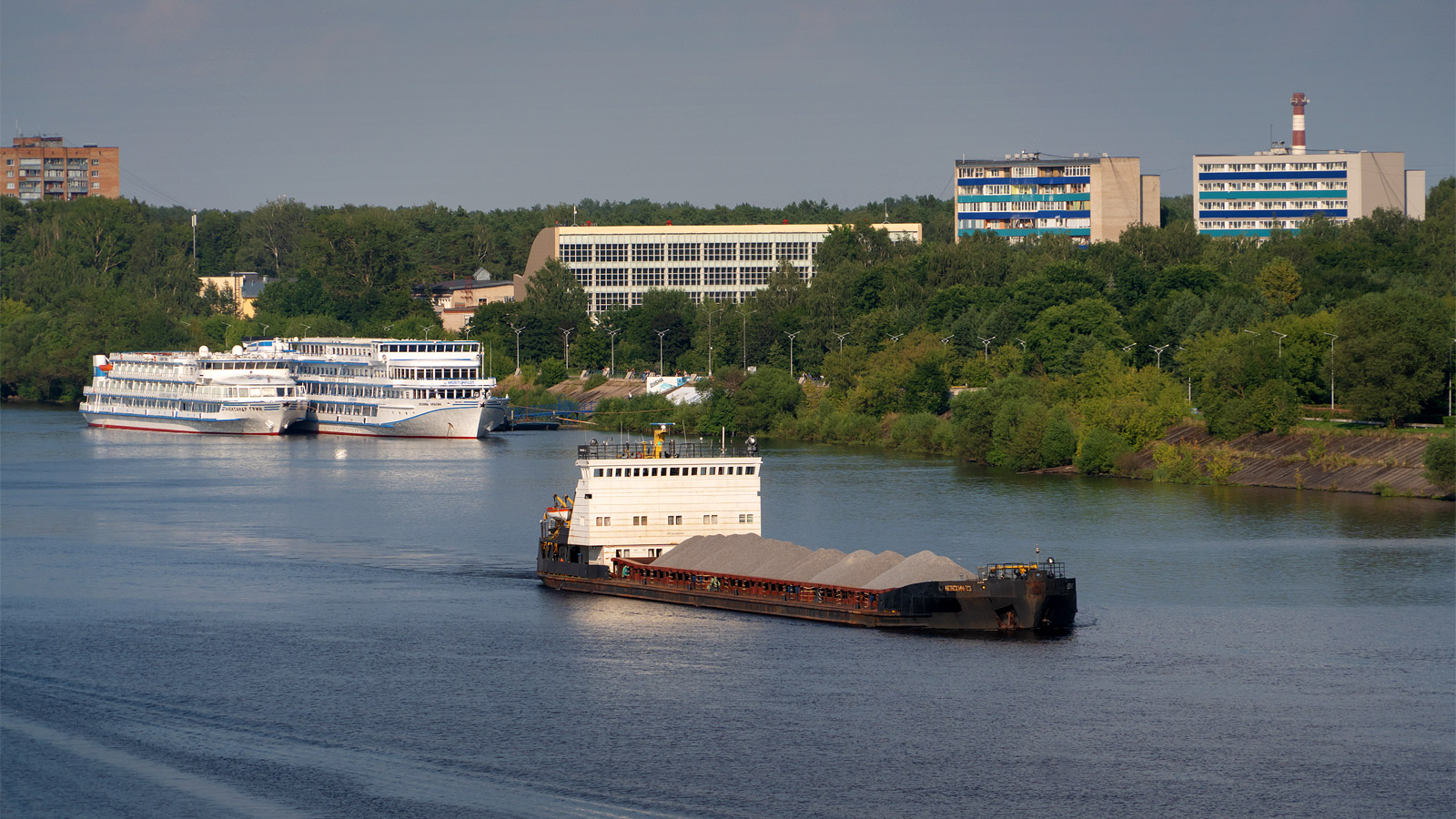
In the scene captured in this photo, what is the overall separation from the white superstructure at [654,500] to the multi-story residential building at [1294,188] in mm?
141363

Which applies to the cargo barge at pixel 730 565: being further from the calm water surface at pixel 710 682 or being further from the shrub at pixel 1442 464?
the shrub at pixel 1442 464

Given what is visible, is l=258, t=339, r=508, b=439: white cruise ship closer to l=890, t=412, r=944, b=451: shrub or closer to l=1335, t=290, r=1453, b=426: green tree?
l=890, t=412, r=944, b=451: shrub

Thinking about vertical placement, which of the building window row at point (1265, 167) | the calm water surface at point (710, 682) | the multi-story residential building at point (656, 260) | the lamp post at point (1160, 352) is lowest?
the calm water surface at point (710, 682)

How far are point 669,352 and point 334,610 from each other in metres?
115

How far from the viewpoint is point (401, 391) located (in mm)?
134750

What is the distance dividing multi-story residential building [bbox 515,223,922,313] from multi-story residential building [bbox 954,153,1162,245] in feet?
84.4

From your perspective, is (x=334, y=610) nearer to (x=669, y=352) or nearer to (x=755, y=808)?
(x=755, y=808)

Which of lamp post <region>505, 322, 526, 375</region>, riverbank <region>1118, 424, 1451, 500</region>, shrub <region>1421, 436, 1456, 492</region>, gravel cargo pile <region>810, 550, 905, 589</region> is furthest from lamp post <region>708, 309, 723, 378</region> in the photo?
gravel cargo pile <region>810, 550, 905, 589</region>

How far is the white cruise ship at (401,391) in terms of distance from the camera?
432 feet

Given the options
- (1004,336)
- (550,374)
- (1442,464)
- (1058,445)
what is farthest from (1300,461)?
(550,374)

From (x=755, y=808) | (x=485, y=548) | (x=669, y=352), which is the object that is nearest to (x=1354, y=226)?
(x=669, y=352)

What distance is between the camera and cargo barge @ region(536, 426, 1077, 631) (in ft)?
162

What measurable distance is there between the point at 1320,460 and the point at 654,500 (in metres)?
45.1

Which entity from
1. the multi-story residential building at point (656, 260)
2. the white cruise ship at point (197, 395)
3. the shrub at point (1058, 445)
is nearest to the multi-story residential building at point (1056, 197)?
the multi-story residential building at point (656, 260)
